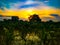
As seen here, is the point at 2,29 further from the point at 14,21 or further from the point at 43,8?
the point at 43,8

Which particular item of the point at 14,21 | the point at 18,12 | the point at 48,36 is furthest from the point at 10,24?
the point at 48,36

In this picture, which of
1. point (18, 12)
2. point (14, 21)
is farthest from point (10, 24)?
point (18, 12)

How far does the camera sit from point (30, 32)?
2.08 meters

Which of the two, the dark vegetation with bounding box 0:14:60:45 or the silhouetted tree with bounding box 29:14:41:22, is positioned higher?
the silhouetted tree with bounding box 29:14:41:22

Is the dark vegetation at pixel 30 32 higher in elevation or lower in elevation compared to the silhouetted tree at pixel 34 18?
lower

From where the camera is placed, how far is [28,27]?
2.09 meters

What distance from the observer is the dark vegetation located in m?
2.04

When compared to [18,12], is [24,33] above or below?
below

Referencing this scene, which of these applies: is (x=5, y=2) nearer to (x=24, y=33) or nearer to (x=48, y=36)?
(x=24, y=33)

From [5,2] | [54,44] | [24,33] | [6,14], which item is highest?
[5,2]

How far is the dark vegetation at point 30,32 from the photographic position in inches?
80.5

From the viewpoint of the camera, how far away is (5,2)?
213 cm

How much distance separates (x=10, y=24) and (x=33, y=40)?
1.27ft

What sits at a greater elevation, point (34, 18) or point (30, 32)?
point (34, 18)
